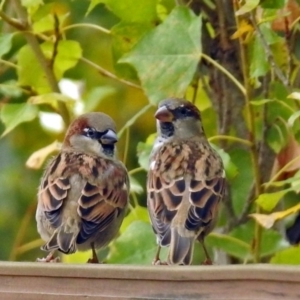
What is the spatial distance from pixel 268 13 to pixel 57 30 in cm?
67

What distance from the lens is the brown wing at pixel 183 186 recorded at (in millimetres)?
2633

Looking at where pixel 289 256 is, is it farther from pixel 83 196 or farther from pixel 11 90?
pixel 11 90

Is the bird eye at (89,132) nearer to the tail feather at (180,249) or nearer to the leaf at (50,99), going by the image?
the leaf at (50,99)

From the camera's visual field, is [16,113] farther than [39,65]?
No

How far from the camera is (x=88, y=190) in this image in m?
2.71

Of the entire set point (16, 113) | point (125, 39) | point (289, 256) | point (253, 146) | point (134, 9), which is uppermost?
point (134, 9)

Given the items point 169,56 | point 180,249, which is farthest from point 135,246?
point 169,56

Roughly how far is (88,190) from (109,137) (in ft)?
0.83

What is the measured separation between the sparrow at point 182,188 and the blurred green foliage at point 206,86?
0.15ft

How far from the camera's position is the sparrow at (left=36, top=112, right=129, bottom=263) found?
262 centimetres

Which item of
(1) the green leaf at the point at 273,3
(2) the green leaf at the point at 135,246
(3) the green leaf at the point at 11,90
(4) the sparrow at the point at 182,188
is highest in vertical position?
(1) the green leaf at the point at 273,3

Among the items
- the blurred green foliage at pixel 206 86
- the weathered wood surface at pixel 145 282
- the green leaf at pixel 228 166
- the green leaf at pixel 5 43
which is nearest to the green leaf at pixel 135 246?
the blurred green foliage at pixel 206 86

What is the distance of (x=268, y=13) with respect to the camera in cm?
251

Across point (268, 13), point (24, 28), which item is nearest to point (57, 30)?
point (24, 28)
